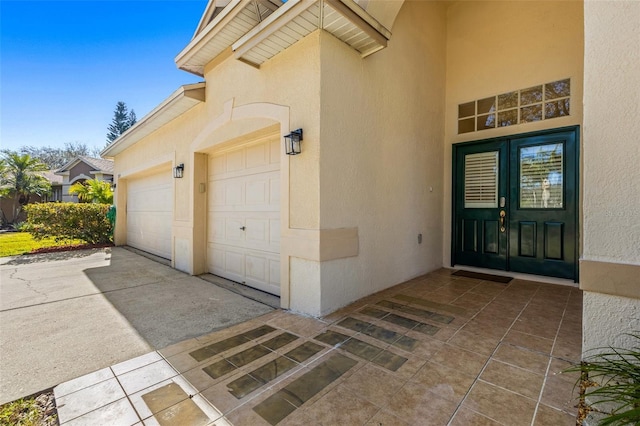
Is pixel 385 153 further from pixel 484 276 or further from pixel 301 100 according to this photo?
pixel 484 276

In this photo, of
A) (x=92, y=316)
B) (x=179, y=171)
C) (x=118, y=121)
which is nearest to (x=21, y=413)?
(x=92, y=316)

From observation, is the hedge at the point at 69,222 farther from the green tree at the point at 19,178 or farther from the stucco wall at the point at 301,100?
the green tree at the point at 19,178

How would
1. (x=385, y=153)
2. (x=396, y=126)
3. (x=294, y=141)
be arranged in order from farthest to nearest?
(x=396, y=126), (x=385, y=153), (x=294, y=141)

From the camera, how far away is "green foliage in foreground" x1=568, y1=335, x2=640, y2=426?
1.68 metres

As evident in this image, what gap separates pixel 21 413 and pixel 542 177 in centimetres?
735

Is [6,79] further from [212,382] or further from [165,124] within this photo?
[212,382]

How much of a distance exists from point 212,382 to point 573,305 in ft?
15.5

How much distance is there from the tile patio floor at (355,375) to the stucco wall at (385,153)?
90 centimetres

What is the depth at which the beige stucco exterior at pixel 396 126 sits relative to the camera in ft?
6.68

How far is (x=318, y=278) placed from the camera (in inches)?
Result: 136

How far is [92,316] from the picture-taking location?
12.1 ft

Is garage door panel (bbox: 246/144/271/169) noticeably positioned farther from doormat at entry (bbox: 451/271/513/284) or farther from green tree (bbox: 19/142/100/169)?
green tree (bbox: 19/142/100/169)

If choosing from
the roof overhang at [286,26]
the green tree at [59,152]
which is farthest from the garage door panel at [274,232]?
the green tree at [59,152]

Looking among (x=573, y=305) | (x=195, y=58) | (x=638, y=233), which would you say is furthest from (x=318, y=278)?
(x=195, y=58)
